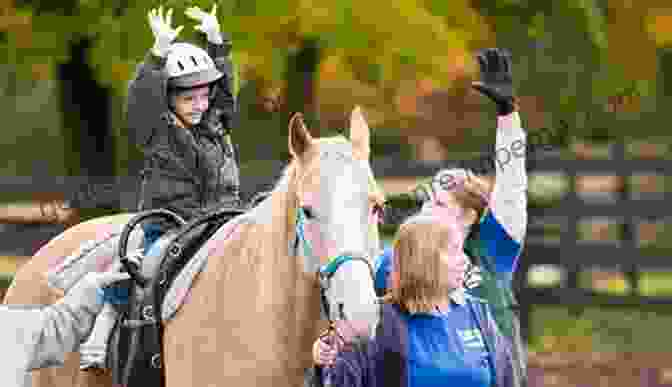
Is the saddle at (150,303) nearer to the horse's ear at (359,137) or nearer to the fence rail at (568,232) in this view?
the horse's ear at (359,137)

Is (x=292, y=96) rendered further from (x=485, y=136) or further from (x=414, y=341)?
(x=414, y=341)

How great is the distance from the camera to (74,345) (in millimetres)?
5402

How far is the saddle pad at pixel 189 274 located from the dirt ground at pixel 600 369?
6995 millimetres

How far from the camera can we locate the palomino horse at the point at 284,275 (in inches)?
185

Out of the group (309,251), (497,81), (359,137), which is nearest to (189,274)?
(309,251)

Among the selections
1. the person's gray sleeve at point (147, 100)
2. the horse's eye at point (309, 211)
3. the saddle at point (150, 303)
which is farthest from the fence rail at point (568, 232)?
the horse's eye at point (309, 211)

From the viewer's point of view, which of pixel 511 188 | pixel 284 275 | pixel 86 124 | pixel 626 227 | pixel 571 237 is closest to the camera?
pixel 284 275

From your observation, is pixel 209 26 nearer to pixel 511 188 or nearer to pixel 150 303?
pixel 150 303

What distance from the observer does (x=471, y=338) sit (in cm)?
486

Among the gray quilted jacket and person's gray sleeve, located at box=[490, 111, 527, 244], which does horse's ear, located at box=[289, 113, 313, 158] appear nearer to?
person's gray sleeve, located at box=[490, 111, 527, 244]

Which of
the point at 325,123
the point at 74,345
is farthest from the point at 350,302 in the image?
the point at 325,123

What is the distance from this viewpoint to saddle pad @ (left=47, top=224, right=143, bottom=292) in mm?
6520

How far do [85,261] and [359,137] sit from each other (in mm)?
1986

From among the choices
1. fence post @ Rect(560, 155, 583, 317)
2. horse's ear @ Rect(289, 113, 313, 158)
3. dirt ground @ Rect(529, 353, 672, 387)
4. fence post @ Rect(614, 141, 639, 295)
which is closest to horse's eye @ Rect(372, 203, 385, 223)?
horse's ear @ Rect(289, 113, 313, 158)
